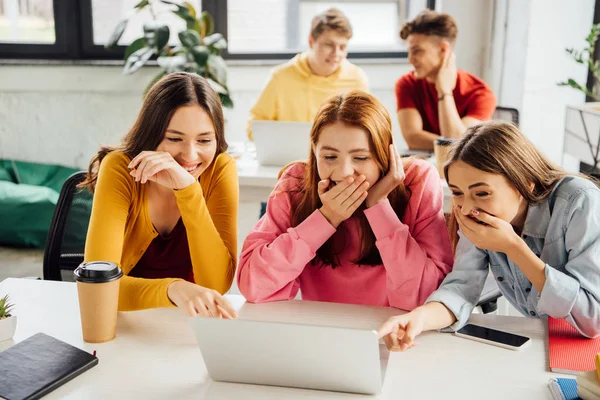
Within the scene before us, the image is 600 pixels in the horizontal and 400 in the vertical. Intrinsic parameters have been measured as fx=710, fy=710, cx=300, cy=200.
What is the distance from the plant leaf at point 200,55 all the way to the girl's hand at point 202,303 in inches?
103

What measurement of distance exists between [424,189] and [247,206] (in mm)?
1459

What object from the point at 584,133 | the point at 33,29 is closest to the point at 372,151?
the point at 584,133

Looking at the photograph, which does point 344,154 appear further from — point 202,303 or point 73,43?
point 73,43

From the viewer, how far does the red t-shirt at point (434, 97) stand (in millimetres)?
3205

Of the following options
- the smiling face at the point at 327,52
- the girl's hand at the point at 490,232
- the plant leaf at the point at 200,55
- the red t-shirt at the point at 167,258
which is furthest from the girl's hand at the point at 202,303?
the plant leaf at the point at 200,55

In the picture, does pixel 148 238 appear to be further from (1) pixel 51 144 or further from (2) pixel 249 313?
(1) pixel 51 144

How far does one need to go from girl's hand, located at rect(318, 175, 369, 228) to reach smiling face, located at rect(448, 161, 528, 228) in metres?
0.20

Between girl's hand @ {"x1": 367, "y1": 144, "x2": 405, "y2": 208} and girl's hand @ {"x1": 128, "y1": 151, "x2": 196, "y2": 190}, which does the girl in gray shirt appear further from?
girl's hand @ {"x1": 128, "y1": 151, "x2": 196, "y2": 190}

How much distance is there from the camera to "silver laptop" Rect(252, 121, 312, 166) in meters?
2.58

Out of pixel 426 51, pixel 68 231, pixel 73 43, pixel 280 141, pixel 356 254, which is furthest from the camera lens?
pixel 73 43

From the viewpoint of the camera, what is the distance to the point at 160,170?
153cm

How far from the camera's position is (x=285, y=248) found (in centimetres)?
152

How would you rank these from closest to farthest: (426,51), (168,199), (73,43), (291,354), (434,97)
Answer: (291,354) < (168,199) < (426,51) < (434,97) < (73,43)

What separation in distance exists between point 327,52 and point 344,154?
1.95 meters
